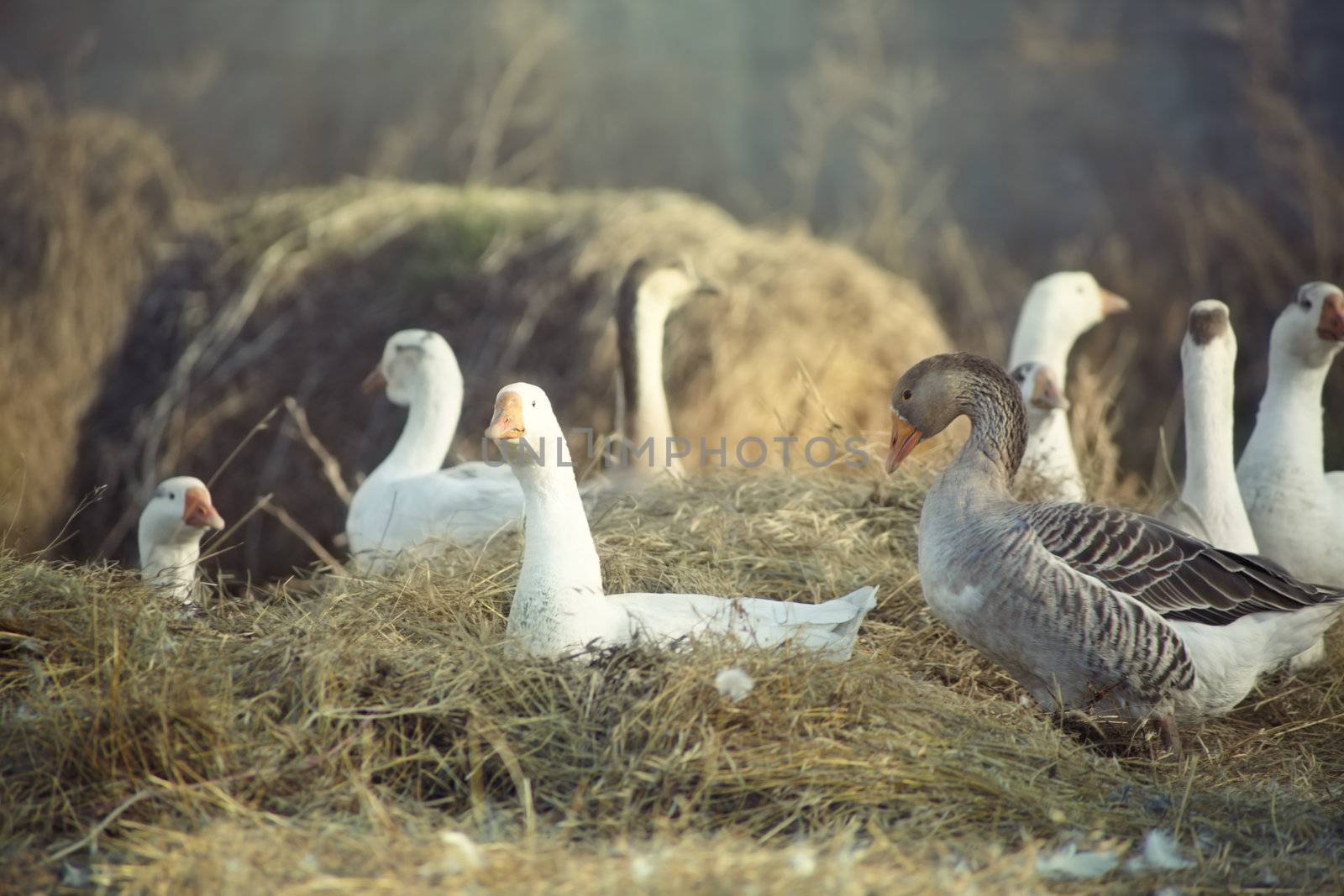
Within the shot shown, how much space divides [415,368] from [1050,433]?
260 centimetres

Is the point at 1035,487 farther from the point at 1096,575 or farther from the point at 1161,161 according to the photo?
the point at 1161,161

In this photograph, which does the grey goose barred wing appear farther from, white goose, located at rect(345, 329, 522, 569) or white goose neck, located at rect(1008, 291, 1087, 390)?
white goose neck, located at rect(1008, 291, 1087, 390)

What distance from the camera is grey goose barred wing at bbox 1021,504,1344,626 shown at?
3688mm

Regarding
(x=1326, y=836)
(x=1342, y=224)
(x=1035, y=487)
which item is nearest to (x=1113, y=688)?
(x=1326, y=836)

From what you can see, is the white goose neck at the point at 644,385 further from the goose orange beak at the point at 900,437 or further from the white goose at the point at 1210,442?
the white goose at the point at 1210,442

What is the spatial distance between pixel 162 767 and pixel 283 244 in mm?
5389

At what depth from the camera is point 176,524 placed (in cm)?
485

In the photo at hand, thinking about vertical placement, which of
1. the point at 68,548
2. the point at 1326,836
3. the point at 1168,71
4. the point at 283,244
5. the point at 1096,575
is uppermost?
the point at 1168,71

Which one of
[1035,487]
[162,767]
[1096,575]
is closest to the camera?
[162,767]

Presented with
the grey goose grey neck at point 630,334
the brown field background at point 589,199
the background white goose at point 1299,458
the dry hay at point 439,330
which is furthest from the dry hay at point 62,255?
the background white goose at point 1299,458

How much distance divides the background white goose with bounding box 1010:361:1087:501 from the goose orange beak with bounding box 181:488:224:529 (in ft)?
9.87

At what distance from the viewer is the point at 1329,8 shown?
35.1ft

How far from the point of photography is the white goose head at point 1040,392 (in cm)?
522

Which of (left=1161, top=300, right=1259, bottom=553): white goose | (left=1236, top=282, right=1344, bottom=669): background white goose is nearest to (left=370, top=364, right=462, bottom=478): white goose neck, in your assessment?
(left=1161, top=300, right=1259, bottom=553): white goose
